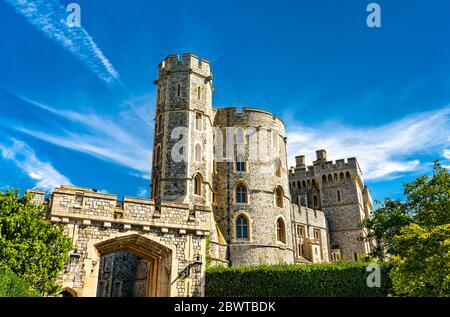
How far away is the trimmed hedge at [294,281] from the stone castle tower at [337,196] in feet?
78.4

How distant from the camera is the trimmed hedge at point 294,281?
18.9 meters

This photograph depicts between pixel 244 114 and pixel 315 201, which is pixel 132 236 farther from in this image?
pixel 315 201

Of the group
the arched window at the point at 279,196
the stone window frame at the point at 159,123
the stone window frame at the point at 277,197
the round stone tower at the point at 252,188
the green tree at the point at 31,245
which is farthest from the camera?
the arched window at the point at 279,196

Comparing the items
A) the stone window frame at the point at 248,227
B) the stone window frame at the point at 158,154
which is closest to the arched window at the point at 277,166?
the stone window frame at the point at 248,227

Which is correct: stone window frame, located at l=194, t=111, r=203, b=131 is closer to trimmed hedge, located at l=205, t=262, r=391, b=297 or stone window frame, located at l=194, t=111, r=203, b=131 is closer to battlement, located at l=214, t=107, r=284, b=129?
battlement, located at l=214, t=107, r=284, b=129

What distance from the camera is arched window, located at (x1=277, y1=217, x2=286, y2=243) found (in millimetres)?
30234

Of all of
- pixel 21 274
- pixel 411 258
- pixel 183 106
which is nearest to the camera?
pixel 21 274

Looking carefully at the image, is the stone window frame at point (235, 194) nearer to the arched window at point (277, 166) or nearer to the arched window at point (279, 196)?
the arched window at point (279, 196)

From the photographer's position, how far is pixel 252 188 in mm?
29906

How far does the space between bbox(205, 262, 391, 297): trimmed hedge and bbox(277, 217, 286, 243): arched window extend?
10607 millimetres

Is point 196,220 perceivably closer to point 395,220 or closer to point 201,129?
point 201,129
